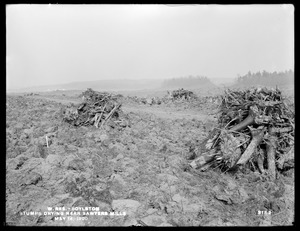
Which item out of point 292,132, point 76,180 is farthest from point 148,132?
point 292,132

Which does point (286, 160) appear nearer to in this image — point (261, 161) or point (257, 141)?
point (261, 161)

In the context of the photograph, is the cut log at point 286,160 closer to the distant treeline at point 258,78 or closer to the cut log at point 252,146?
the cut log at point 252,146

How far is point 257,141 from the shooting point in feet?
14.4

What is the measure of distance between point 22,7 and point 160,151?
3.65 m

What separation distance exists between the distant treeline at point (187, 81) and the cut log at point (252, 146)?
27.4 meters

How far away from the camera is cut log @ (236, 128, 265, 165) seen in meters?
4.24

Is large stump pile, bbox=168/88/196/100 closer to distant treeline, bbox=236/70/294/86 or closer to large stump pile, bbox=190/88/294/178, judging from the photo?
distant treeline, bbox=236/70/294/86

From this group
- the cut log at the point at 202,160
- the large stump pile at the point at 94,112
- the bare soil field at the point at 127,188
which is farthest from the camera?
the large stump pile at the point at 94,112

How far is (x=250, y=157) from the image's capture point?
14.4ft

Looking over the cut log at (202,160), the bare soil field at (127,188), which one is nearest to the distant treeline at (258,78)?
the bare soil field at (127,188)

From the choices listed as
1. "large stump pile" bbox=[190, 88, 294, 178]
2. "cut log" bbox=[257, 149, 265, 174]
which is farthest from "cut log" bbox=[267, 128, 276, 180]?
"cut log" bbox=[257, 149, 265, 174]

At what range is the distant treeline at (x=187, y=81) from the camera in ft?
107

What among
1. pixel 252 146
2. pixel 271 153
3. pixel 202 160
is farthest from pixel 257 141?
pixel 202 160

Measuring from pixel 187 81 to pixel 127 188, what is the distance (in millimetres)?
31250
